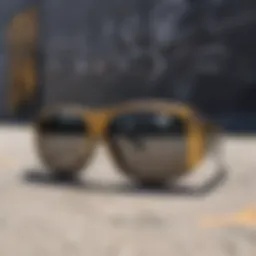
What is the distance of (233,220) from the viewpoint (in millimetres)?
580

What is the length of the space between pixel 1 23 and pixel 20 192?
208 centimetres

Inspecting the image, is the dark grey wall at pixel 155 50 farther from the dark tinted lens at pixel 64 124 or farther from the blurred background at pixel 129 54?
the dark tinted lens at pixel 64 124

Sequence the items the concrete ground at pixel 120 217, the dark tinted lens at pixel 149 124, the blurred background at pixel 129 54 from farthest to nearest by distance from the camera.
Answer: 1. the blurred background at pixel 129 54
2. the dark tinted lens at pixel 149 124
3. the concrete ground at pixel 120 217

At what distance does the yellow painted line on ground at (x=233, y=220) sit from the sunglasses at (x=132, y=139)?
0.17m

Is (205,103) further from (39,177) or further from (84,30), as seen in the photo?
(39,177)

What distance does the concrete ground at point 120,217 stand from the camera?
0.47 metres

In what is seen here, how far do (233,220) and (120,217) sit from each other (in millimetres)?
117

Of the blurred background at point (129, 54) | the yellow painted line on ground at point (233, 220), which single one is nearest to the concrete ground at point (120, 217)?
the yellow painted line on ground at point (233, 220)

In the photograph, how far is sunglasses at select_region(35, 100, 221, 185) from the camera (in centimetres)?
76

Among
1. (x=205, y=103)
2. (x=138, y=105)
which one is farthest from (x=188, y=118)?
(x=205, y=103)

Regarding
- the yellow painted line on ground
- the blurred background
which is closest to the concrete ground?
the yellow painted line on ground

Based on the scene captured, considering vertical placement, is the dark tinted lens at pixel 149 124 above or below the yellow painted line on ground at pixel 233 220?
above

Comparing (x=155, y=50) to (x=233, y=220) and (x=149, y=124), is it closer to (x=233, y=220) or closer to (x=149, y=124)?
(x=149, y=124)

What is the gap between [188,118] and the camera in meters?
0.76
